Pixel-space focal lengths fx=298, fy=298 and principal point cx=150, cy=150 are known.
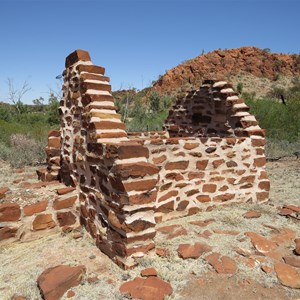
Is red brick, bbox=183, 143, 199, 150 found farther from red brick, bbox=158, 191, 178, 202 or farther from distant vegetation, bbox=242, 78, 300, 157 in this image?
distant vegetation, bbox=242, 78, 300, 157

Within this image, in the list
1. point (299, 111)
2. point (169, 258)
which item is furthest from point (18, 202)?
point (299, 111)

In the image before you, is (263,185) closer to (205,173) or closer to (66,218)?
(205,173)

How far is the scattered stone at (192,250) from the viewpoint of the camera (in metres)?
3.31

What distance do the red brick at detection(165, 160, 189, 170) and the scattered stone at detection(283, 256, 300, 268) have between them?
189cm

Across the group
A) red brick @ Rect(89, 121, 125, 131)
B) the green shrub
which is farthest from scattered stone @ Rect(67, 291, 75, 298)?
the green shrub

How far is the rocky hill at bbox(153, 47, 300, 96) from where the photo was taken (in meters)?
39.9

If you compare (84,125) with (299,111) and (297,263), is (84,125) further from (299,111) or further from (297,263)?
(299,111)

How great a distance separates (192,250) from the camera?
342 centimetres

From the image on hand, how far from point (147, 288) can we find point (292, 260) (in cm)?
169

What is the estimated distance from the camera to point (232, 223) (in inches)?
168

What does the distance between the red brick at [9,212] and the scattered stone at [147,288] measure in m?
1.82

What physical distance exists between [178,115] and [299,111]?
22.9 ft

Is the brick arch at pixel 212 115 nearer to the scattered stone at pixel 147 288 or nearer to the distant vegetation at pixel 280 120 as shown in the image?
the scattered stone at pixel 147 288

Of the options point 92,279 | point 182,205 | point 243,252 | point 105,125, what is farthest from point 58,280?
point 182,205
